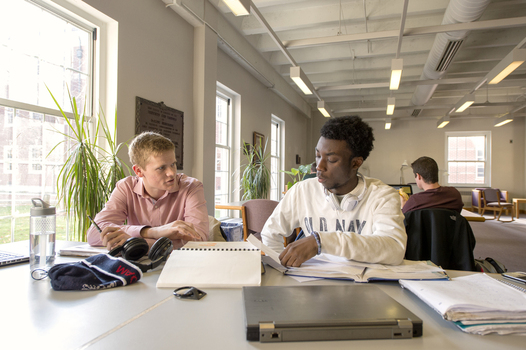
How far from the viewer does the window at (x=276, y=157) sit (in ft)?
25.6

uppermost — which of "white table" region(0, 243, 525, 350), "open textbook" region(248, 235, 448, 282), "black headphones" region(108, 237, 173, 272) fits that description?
"black headphones" region(108, 237, 173, 272)

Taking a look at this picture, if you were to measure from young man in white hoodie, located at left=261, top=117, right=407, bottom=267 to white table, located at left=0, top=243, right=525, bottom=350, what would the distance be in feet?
1.41

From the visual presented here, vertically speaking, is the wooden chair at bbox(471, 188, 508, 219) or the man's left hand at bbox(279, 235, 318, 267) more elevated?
the man's left hand at bbox(279, 235, 318, 267)

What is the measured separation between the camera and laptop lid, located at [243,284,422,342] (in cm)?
61

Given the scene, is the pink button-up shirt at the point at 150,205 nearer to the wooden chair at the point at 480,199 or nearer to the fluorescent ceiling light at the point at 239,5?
the fluorescent ceiling light at the point at 239,5

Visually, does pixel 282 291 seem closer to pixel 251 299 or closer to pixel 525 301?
pixel 251 299

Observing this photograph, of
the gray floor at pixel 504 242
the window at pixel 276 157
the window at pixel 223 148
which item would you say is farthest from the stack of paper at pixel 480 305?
the window at pixel 276 157

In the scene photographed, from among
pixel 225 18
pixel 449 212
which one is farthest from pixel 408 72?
pixel 449 212

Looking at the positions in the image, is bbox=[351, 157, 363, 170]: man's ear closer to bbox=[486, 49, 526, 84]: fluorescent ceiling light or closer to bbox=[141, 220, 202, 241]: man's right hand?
bbox=[141, 220, 202, 241]: man's right hand

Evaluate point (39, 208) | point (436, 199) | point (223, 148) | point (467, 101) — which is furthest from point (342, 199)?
point (467, 101)

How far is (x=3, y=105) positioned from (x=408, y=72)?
7.14 m

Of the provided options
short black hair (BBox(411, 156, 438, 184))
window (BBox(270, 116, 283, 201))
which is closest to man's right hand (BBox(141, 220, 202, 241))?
short black hair (BBox(411, 156, 438, 184))

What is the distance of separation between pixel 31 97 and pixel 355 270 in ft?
8.37

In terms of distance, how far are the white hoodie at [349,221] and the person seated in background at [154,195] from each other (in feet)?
1.37
